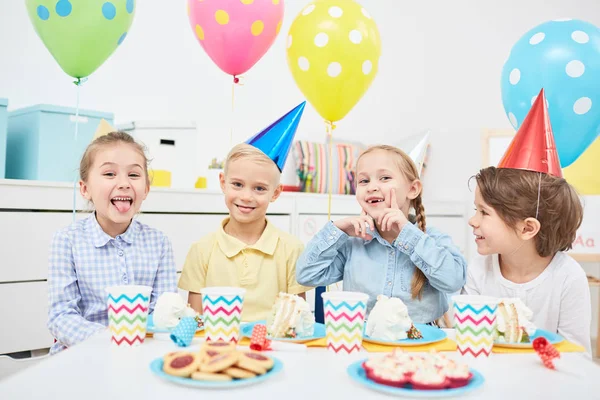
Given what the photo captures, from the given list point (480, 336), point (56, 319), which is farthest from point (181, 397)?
point (56, 319)

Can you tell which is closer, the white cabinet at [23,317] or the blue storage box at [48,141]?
the white cabinet at [23,317]

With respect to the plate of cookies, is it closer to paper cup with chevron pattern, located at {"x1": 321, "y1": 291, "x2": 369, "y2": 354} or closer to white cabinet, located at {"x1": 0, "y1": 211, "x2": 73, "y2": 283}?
paper cup with chevron pattern, located at {"x1": 321, "y1": 291, "x2": 369, "y2": 354}

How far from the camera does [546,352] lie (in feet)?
2.77

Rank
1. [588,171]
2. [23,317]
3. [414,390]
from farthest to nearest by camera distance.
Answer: [588,171], [23,317], [414,390]

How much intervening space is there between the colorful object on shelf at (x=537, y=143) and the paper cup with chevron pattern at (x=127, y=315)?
80cm

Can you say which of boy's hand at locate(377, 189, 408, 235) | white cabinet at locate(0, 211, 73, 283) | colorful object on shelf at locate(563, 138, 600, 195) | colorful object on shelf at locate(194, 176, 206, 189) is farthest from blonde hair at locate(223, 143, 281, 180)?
colorful object on shelf at locate(563, 138, 600, 195)

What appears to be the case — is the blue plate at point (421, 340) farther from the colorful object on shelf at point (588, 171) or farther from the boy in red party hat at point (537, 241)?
the colorful object on shelf at point (588, 171)

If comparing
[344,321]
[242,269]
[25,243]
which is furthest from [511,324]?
[25,243]

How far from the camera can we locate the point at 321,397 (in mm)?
674

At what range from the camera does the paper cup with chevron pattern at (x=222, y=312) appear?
0.92 m

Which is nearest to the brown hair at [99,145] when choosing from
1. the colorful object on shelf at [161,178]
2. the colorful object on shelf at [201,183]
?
the colorful object on shelf at [161,178]

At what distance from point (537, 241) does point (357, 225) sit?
0.45 m

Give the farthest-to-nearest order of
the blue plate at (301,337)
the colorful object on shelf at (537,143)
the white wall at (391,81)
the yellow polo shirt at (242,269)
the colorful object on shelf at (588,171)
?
the white wall at (391,81)
the colorful object on shelf at (588,171)
the yellow polo shirt at (242,269)
the colorful object on shelf at (537,143)
the blue plate at (301,337)

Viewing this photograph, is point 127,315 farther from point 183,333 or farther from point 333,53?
point 333,53
